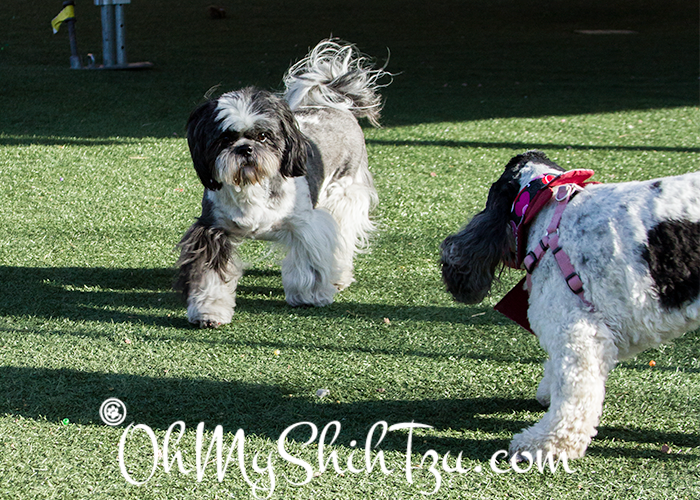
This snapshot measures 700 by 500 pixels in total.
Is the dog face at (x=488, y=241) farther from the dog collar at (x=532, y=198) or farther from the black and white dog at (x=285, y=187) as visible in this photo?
the black and white dog at (x=285, y=187)

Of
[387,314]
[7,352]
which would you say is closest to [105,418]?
[7,352]

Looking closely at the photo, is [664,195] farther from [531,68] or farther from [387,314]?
[531,68]

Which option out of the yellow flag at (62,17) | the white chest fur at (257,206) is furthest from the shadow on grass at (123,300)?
the yellow flag at (62,17)

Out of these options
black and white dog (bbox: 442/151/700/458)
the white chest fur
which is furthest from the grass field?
the white chest fur

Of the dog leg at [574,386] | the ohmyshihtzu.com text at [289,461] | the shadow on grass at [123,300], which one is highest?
the dog leg at [574,386]

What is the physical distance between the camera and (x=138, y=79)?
10.7 m

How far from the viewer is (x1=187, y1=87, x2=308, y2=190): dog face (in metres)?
3.51

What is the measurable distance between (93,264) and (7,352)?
1174 millimetres

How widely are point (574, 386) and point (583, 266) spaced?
41 centimetres

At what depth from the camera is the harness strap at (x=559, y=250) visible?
8.01 feet

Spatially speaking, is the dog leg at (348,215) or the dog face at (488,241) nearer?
the dog face at (488,241)

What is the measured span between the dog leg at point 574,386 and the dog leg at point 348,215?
1.89 metres

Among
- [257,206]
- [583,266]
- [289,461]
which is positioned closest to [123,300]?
[257,206]

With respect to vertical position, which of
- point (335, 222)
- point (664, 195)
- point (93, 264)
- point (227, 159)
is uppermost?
point (664, 195)
